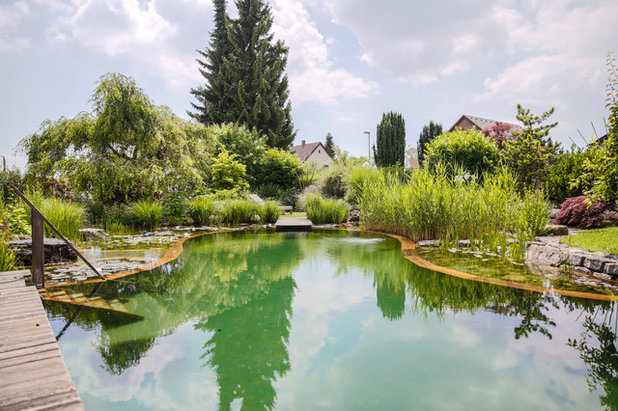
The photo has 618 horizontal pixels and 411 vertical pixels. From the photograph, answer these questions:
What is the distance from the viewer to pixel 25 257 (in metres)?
5.06

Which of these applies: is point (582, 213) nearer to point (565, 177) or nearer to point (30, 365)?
point (565, 177)

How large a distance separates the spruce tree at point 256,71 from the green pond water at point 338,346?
18.2 metres

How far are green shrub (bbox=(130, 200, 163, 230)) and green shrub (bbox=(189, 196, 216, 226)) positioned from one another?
911 millimetres

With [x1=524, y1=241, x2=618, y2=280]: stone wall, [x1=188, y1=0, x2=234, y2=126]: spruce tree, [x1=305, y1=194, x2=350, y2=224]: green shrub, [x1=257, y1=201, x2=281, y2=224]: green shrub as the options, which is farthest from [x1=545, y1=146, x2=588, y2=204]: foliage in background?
→ [x1=188, y1=0, x2=234, y2=126]: spruce tree

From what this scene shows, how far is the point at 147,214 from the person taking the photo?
9.51 metres

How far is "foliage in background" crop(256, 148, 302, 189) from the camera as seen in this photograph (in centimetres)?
1766

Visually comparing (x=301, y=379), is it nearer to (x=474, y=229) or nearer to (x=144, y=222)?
(x=474, y=229)

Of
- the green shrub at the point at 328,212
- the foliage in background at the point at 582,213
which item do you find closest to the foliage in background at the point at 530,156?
the foliage in background at the point at 582,213

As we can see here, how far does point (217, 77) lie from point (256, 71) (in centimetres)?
261

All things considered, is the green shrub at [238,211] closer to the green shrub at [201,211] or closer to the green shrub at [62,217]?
the green shrub at [201,211]

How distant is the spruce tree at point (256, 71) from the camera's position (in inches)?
840

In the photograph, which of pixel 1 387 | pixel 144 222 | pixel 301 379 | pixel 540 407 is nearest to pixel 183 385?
pixel 301 379

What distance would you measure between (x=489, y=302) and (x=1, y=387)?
378 centimetres

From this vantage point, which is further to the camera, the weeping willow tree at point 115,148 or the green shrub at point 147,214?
the weeping willow tree at point 115,148
